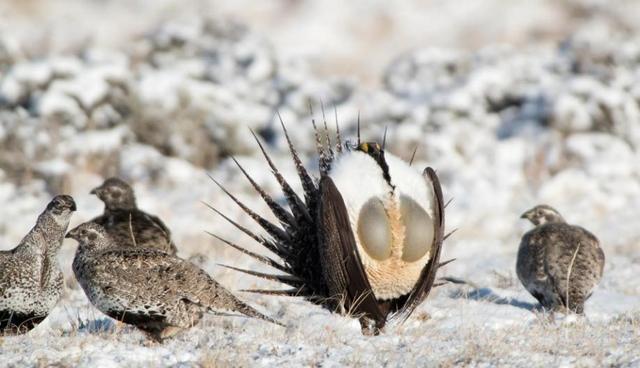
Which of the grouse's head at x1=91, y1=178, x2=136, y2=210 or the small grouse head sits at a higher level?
the grouse's head at x1=91, y1=178, x2=136, y2=210

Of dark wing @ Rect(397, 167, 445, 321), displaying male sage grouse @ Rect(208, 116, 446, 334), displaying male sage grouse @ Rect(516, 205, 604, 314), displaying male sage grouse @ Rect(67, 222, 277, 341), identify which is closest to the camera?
displaying male sage grouse @ Rect(67, 222, 277, 341)

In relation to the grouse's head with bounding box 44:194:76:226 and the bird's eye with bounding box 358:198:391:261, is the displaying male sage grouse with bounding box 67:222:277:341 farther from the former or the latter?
the bird's eye with bounding box 358:198:391:261

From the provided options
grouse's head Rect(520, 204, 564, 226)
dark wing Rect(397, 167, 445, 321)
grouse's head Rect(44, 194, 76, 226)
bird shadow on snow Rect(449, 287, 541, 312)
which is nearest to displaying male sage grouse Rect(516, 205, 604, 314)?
bird shadow on snow Rect(449, 287, 541, 312)

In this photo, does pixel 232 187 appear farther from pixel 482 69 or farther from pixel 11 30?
pixel 11 30

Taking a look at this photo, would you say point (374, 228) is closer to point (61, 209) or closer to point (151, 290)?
point (151, 290)

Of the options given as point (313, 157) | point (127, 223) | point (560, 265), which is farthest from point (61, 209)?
point (313, 157)

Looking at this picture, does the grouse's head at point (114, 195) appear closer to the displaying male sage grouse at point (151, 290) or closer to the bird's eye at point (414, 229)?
the displaying male sage grouse at point (151, 290)

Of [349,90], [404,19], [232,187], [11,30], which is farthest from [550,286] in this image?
[404,19]
